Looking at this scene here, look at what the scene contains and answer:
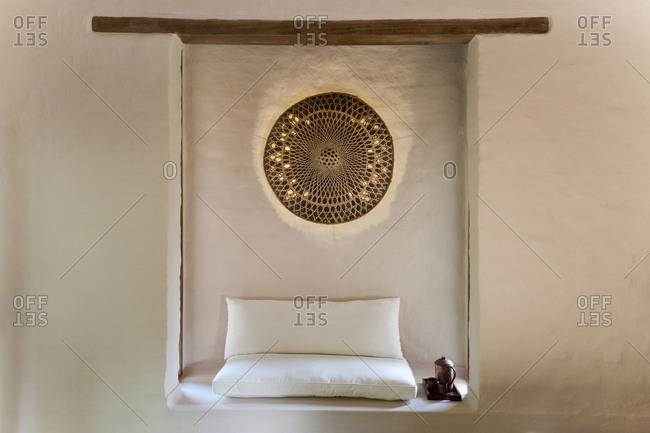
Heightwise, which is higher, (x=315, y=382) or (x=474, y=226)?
(x=474, y=226)

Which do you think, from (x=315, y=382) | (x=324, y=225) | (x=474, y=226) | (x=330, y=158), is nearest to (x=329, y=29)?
(x=330, y=158)

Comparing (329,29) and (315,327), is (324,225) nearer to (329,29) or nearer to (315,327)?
(315,327)

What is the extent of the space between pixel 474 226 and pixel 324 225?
96 cm

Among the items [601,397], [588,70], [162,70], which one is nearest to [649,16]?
[588,70]

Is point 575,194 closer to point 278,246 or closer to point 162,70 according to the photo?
point 278,246

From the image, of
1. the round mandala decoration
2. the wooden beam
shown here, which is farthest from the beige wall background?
the round mandala decoration

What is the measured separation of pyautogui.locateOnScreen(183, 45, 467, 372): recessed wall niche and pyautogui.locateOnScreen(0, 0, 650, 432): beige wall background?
420mm

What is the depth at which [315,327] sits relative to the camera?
2.89 m

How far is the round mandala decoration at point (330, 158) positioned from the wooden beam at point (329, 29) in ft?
1.53

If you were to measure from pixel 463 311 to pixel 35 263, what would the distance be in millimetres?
2611

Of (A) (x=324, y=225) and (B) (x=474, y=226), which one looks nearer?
(B) (x=474, y=226)

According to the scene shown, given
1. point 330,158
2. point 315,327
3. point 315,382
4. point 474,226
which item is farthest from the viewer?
point 330,158

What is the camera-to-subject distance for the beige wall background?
253 cm

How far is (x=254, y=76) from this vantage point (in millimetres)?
3078
